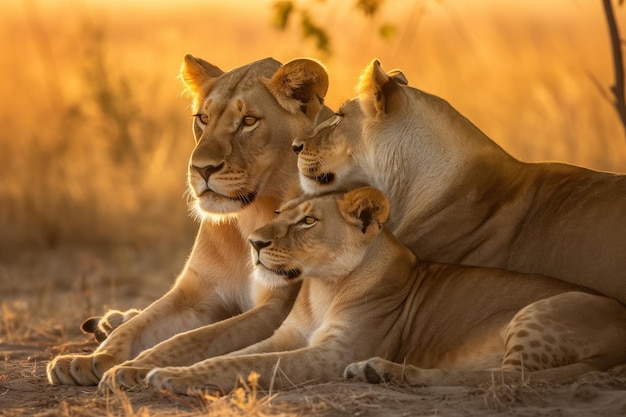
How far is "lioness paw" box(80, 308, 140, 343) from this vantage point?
6867 millimetres

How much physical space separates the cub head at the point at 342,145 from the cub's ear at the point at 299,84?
0.50 ft

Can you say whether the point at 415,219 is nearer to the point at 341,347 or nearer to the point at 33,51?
the point at 341,347

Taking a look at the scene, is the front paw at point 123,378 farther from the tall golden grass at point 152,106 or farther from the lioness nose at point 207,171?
the tall golden grass at point 152,106

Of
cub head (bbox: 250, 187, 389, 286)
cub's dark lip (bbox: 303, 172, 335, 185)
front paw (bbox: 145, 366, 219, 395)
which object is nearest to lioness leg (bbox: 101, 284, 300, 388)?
front paw (bbox: 145, 366, 219, 395)

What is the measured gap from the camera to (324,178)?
615 centimetres

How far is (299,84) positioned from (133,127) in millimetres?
6163

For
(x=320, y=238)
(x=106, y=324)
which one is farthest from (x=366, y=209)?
(x=106, y=324)

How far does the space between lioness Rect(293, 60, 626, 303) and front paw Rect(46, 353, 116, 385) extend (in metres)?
1.20

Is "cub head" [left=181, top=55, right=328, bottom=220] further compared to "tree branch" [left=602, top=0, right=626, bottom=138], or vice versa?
"tree branch" [left=602, top=0, right=626, bottom=138]

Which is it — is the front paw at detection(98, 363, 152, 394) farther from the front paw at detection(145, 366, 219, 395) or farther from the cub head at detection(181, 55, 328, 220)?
the cub head at detection(181, 55, 328, 220)

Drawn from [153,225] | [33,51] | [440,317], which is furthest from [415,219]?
[33,51]

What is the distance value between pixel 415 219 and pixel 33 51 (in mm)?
9469

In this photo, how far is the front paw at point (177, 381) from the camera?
5.22 metres

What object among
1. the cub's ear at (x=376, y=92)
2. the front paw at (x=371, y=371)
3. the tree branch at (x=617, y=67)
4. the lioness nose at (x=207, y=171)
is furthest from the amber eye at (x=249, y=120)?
the tree branch at (x=617, y=67)
